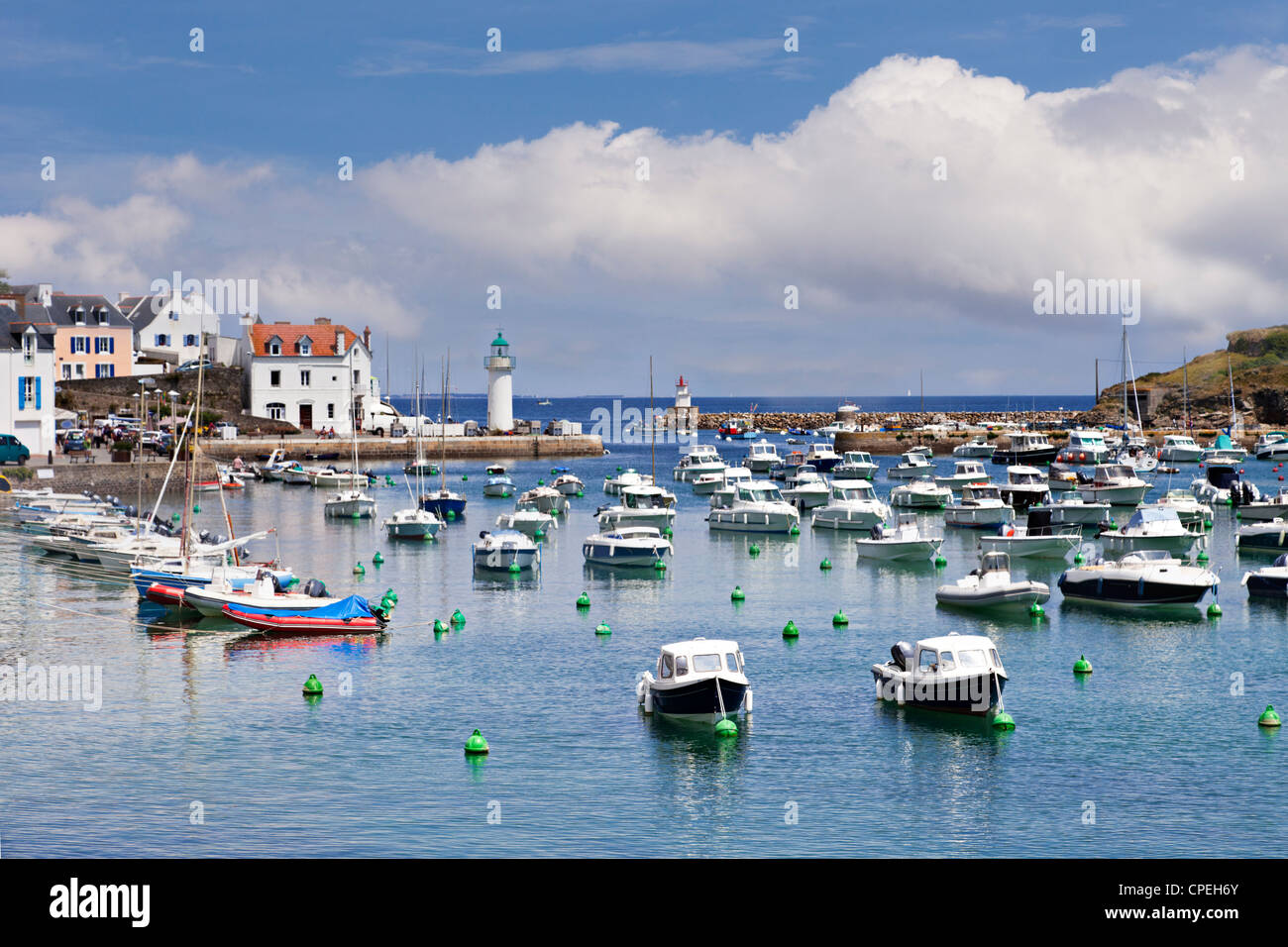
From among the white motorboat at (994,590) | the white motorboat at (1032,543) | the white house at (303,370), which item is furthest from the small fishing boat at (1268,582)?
the white house at (303,370)

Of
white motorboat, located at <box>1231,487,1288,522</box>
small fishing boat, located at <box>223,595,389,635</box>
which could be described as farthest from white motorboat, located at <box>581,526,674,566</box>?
white motorboat, located at <box>1231,487,1288,522</box>

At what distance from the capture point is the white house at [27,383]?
93500 mm

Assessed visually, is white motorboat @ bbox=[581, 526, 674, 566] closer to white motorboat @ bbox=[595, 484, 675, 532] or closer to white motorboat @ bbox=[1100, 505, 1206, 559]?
white motorboat @ bbox=[595, 484, 675, 532]

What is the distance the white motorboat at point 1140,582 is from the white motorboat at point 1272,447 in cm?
9647

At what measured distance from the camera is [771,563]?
68.1 m

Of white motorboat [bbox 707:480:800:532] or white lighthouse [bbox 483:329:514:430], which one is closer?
white motorboat [bbox 707:480:800:532]

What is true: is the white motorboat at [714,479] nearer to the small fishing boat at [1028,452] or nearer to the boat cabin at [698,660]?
the small fishing boat at [1028,452]

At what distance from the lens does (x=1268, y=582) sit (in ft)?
173

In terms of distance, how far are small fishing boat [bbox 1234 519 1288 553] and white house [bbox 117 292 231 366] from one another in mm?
115018

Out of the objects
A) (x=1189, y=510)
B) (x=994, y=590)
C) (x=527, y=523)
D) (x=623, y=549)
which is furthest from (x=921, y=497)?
(x=994, y=590)

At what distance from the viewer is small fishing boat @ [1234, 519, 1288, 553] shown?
69.3m

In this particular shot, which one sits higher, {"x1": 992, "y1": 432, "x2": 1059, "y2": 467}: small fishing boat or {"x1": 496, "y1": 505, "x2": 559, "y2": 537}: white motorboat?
{"x1": 992, "y1": 432, "x2": 1059, "y2": 467}: small fishing boat
